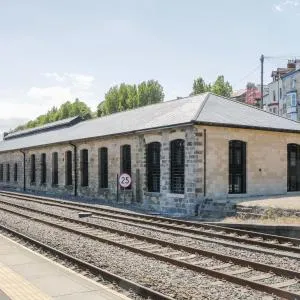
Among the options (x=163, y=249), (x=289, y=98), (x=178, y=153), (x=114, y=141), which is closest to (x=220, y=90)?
(x=289, y=98)

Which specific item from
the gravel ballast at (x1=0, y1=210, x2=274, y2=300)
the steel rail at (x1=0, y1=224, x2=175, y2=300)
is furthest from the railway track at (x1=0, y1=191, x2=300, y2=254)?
the steel rail at (x1=0, y1=224, x2=175, y2=300)

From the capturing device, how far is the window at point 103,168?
86.2ft

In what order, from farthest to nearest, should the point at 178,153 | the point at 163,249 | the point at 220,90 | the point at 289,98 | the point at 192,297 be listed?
the point at 220,90
the point at 289,98
the point at 178,153
the point at 163,249
the point at 192,297

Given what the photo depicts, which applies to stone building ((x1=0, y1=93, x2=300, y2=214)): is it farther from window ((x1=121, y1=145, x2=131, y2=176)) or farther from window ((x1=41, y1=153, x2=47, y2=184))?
window ((x1=41, y1=153, x2=47, y2=184))

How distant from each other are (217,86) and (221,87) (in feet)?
2.10

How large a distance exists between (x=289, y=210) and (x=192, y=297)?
8734 mm

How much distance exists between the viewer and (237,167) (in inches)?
776

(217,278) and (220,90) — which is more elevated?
(220,90)

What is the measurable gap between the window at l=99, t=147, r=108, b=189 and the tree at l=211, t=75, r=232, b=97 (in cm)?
4102

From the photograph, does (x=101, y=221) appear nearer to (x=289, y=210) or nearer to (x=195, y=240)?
(x=195, y=240)

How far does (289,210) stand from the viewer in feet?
48.0

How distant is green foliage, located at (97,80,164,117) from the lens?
77.4m

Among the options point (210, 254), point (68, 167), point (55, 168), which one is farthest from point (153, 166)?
point (55, 168)

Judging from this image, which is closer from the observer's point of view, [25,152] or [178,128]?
[178,128]
